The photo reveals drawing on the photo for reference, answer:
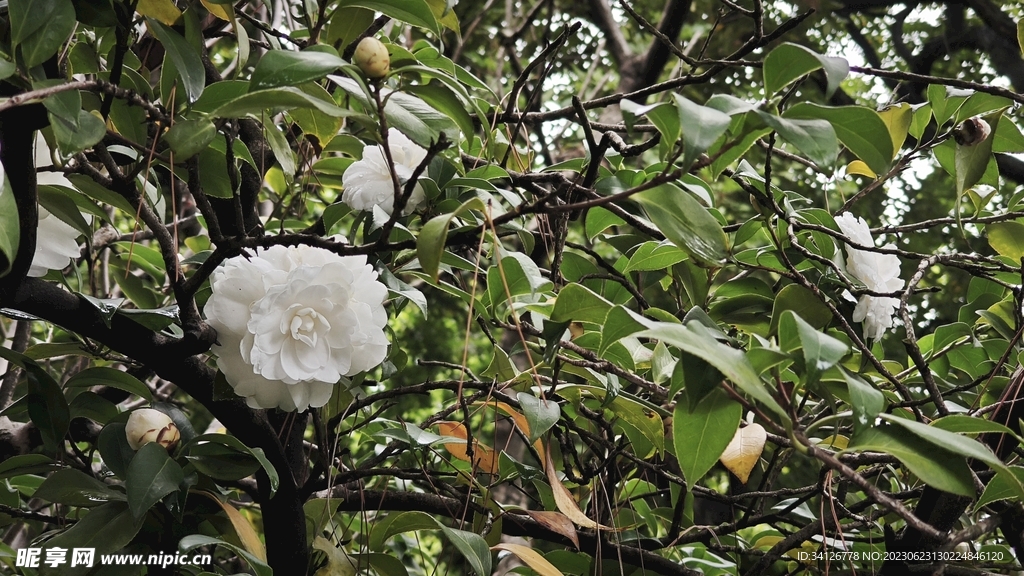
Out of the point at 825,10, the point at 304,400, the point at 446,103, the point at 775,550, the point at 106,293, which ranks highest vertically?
the point at 825,10

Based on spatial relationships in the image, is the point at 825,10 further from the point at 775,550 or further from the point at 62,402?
the point at 62,402

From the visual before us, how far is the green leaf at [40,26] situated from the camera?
0.44m

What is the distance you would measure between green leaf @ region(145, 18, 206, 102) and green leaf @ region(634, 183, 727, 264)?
0.32 metres

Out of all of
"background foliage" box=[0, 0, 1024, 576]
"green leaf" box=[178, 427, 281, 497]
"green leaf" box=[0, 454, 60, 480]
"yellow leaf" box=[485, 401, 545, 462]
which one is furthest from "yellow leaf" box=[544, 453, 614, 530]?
"green leaf" box=[0, 454, 60, 480]

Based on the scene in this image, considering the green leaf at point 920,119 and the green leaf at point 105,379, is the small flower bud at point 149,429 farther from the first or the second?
the green leaf at point 920,119

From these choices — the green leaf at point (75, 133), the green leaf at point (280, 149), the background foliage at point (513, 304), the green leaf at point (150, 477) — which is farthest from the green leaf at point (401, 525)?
the green leaf at point (75, 133)

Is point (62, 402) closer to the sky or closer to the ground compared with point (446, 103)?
closer to the ground

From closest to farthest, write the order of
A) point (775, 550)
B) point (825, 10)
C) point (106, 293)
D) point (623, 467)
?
point (775, 550) < point (623, 467) < point (106, 293) < point (825, 10)

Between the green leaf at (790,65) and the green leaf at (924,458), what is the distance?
7.4 inches

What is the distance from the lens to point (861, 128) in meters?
0.43

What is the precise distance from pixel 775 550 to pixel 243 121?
2.15 ft

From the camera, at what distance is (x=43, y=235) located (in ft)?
1.92

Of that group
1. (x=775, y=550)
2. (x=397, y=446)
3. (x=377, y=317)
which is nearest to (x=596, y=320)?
(x=377, y=317)

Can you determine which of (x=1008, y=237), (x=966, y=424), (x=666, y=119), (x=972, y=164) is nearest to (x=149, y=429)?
(x=666, y=119)
